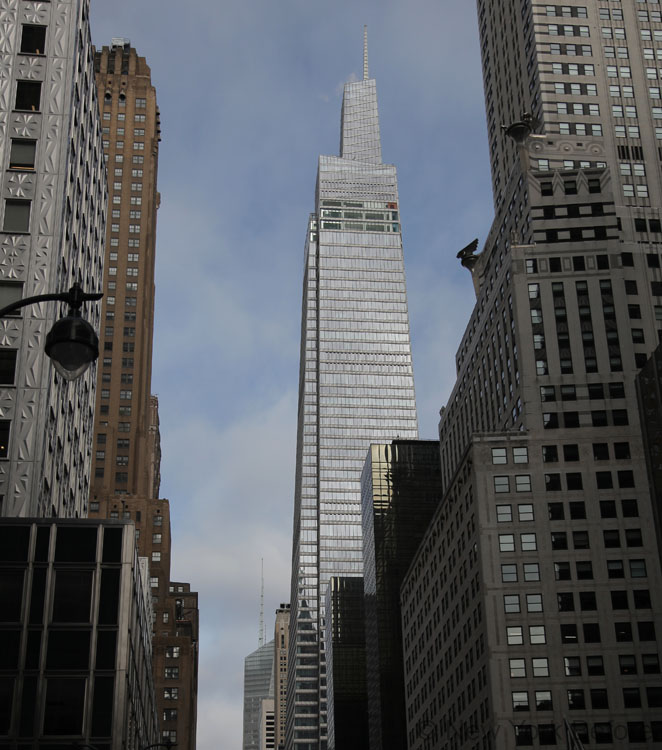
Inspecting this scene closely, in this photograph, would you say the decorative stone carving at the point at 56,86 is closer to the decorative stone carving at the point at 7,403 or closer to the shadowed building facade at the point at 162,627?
the decorative stone carving at the point at 7,403

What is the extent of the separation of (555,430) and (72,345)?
96710 millimetres

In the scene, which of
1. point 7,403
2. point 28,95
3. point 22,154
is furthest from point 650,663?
point 28,95

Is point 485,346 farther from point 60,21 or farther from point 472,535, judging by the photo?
point 60,21

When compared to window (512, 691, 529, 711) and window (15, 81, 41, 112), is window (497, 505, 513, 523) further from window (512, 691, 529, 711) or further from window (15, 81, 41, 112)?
window (15, 81, 41, 112)

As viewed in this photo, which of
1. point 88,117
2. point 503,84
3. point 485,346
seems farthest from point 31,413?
point 503,84

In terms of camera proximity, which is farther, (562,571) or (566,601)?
(562,571)

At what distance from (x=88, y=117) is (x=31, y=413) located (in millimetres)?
29982

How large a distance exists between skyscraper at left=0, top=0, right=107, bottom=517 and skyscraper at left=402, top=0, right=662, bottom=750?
41.1 m

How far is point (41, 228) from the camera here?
247 feet

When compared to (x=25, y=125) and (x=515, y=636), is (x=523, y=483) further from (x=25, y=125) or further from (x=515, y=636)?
(x=25, y=125)

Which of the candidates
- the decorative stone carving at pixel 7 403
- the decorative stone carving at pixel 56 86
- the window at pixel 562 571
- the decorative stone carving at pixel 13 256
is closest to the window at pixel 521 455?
the window at pixel 562 571

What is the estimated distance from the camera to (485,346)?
132500 mm

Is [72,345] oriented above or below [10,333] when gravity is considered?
below

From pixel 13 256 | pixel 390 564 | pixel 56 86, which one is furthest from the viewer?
pixel 390 564
